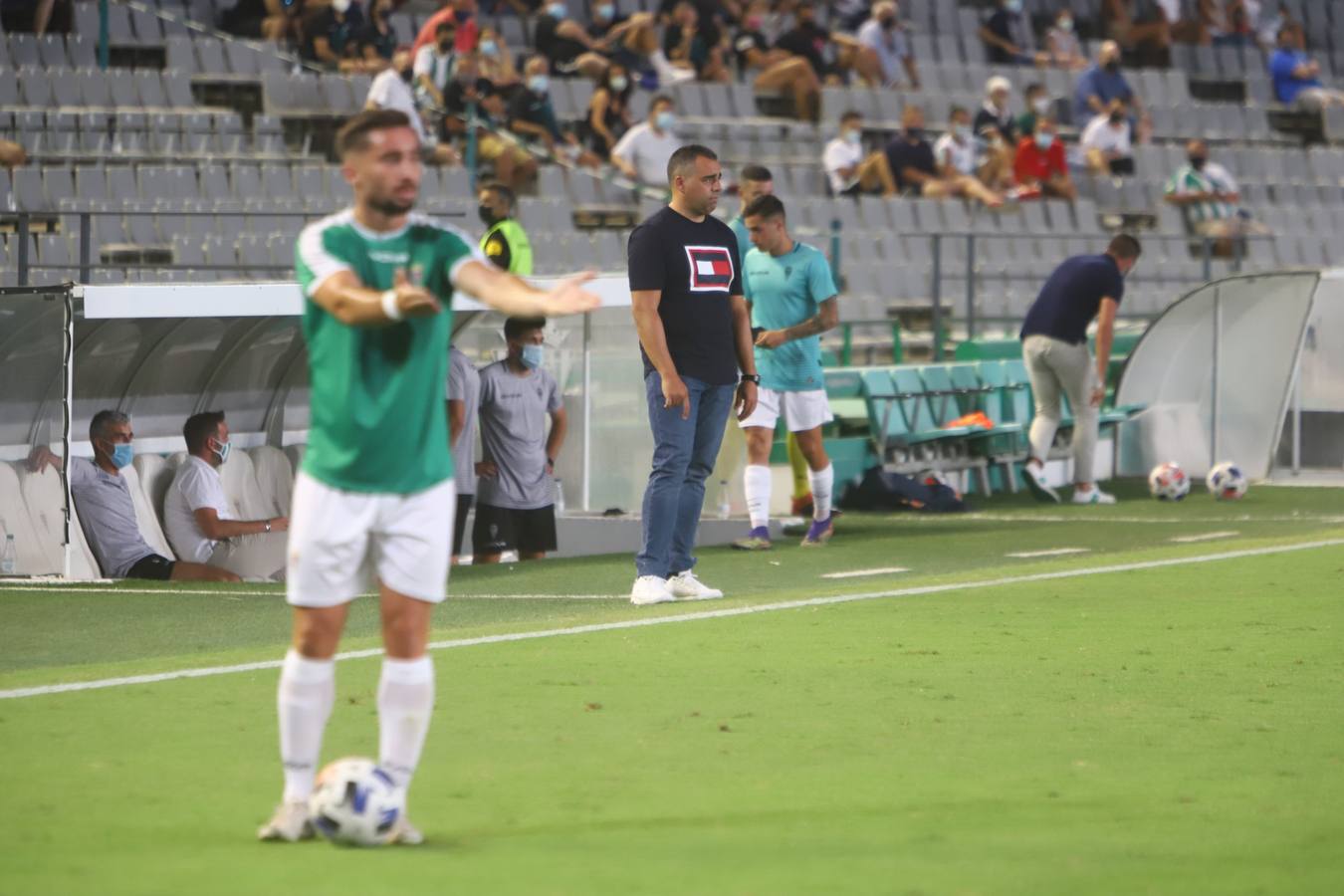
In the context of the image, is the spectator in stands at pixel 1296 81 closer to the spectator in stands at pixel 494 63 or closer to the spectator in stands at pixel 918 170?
the spectator in stands at pixel 918 170

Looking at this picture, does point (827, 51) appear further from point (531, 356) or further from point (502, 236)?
point (531, 356)

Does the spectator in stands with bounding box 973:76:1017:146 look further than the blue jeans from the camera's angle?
Yes

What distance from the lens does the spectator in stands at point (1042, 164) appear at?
1035 inches

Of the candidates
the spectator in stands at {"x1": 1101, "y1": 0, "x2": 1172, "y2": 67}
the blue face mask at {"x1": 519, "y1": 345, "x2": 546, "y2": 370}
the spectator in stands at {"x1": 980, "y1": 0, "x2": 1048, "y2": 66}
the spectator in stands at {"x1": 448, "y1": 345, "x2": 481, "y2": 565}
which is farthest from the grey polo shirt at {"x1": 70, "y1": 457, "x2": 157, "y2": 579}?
the spectator in stands at {"x1": 1101, "y1": 0, "x2": 1172, "y2": 67}

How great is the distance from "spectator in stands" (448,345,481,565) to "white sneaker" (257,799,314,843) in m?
7.09

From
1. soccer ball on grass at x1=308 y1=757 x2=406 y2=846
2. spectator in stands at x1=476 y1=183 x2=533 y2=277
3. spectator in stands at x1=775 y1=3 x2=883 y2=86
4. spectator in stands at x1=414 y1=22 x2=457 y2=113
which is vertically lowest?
soccer ball on grass at x1=308 y1=757 x2=406 y2=846

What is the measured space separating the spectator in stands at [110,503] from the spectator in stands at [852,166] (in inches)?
520

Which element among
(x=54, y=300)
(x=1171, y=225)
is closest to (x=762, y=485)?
(x=54, y=300)

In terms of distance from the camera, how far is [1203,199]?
88.9 feet

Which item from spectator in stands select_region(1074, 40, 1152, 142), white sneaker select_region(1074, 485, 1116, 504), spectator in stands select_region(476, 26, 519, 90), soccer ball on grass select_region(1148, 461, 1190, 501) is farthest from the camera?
spectator in stands select_region(1074, 40, 1152, 142)

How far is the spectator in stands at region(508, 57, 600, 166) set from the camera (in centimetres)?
2219

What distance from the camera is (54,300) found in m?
11.9

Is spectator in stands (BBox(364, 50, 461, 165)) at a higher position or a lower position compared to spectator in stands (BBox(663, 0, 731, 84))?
lower

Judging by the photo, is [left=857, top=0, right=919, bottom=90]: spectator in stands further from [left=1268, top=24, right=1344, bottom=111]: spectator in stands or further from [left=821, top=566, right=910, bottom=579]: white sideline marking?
[left=821, top=566, right=910, bottom=579]: white sideline marking
